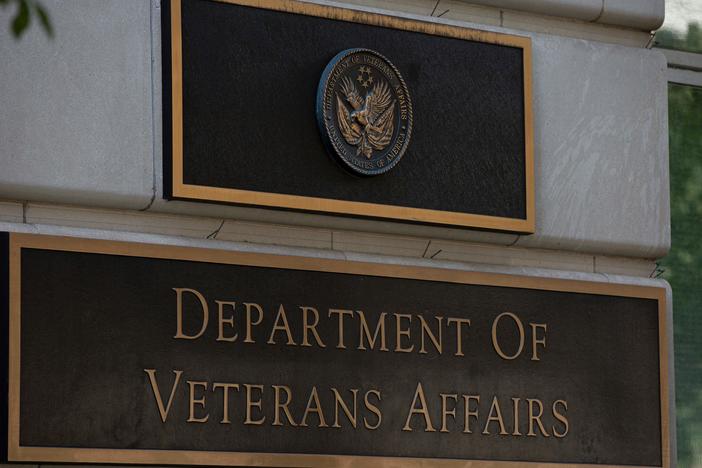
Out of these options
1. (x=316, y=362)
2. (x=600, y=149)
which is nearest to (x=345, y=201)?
(x=316, y=362)

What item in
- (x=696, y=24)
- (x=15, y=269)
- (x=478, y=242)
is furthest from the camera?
(x=696, y=24)

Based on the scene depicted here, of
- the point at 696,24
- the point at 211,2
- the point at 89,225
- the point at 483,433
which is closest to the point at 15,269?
the point at 89,225

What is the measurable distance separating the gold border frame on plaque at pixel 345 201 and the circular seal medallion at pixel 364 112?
9.4 inches

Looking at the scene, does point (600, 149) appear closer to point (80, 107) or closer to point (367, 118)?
point (367, 118)

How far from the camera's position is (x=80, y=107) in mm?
10047

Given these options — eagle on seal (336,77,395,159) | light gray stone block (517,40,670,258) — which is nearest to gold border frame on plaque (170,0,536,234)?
light gray stone block (517,40,670,258)

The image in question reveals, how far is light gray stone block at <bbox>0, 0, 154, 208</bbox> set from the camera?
9.87m

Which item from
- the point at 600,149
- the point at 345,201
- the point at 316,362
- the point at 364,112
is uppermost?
the point at 364,112

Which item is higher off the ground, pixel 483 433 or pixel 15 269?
pixel 15 269

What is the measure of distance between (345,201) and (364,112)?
20.9 inches

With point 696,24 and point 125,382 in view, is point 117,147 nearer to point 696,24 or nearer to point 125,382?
point 125,382

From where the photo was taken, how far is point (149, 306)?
10078 millimetres

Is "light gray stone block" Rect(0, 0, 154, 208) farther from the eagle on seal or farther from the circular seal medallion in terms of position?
the eagle on seal

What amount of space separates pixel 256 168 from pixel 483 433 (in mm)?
2044
